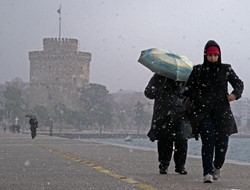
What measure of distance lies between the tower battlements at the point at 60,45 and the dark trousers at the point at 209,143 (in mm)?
110971

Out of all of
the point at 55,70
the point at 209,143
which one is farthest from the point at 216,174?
the point at 55,70

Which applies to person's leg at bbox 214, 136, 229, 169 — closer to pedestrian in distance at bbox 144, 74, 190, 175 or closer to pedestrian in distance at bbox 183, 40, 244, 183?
pedestrian in distance at bbox 183, 40, 244, 183

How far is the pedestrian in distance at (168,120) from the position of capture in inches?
328

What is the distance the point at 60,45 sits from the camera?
388 ft

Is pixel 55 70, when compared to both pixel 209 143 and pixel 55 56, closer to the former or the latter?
pixel 55 56

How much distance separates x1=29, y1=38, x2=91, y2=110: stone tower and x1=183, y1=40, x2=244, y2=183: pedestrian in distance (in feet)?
363

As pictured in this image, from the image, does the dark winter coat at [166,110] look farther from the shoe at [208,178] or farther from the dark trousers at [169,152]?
the shoe at [208,178]

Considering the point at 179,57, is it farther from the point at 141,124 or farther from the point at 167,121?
the point at 141,124

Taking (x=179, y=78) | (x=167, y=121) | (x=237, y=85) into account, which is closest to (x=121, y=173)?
(x=167, y=121)

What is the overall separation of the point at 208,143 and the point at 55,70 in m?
113

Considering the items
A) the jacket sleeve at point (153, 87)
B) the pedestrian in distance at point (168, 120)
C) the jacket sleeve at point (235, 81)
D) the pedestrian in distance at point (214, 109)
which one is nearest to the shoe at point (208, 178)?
the pedestrian in distance at point (214, 109)

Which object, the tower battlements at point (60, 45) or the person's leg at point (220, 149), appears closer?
the person's leg at point (220, 149)

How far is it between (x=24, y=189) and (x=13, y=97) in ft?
347

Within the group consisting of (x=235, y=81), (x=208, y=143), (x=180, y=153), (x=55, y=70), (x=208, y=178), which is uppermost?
(x=55, y=70)
